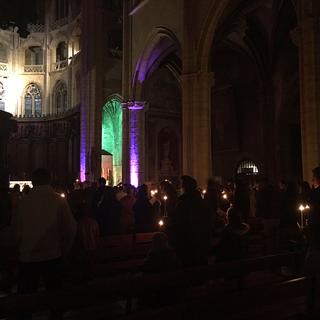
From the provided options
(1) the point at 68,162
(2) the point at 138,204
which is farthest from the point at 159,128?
(2) the point at 138,204

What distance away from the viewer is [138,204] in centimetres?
796

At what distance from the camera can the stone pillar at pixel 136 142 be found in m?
21.7

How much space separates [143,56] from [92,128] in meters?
6.13

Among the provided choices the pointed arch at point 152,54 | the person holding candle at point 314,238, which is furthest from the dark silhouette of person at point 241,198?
the pointed arch at point 152,54

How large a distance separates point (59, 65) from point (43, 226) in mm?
35833

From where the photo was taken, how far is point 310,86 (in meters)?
11.7

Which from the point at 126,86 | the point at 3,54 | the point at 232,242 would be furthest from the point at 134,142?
the point at 3,54

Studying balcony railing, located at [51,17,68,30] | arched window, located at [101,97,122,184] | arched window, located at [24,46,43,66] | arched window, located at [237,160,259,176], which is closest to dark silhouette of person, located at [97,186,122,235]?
arched window, located at [237,160,259,176]

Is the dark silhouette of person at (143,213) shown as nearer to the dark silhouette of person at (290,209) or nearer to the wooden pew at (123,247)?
the wooden pew at (123,247)

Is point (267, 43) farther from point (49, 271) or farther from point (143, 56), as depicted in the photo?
point (49, 271)

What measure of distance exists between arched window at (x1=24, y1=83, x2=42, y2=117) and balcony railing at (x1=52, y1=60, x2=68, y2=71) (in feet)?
7.79

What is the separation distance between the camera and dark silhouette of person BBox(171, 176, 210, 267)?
15.7 ft

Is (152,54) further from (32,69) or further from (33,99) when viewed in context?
(32,69)

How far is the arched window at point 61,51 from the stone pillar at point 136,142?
1812 cm
